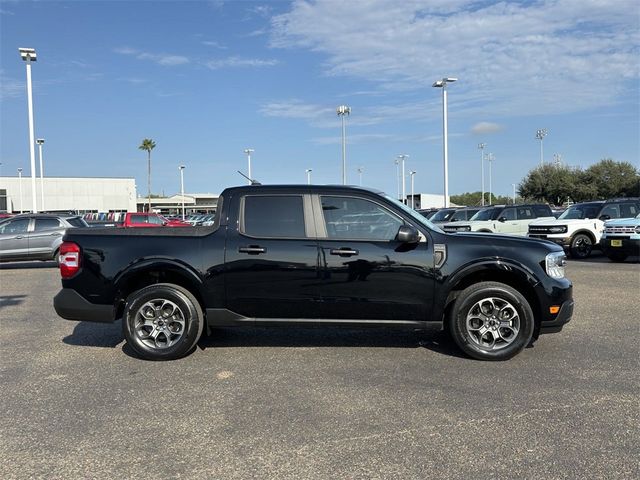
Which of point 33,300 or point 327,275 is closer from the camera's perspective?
point 327,275

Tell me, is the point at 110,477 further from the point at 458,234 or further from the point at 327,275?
the point at 458,234

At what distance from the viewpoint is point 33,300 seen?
980 cm

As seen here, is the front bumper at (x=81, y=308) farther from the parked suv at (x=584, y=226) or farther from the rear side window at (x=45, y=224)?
the parked suv at (x=584, y=226)

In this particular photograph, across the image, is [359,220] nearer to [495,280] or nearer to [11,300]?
[495,280]

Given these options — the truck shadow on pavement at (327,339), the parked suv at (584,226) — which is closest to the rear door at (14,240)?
the truck shadow on pavement at (327,339)

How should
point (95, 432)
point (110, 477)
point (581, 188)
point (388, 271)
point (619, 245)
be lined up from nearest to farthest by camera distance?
point (110, 477) → point (95, 432) → point (388, 271) → point (619, 245) → point (581, 188)

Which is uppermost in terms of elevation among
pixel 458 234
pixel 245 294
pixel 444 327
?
pixel 458 234

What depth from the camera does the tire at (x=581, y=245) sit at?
54.5 ft

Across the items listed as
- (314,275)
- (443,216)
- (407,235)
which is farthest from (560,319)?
(443,216)

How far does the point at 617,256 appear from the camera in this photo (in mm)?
14812

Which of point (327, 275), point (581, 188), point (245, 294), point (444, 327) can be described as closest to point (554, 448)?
point (444, 327)

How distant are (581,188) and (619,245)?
166ft

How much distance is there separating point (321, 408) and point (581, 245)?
14.8 meters

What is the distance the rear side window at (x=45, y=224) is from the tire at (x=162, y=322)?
1134 cm
